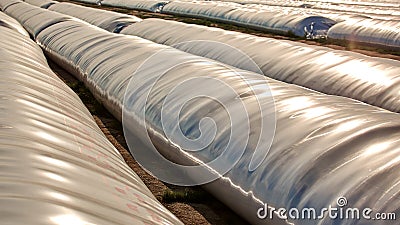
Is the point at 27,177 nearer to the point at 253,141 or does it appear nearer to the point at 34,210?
the point at 34,210

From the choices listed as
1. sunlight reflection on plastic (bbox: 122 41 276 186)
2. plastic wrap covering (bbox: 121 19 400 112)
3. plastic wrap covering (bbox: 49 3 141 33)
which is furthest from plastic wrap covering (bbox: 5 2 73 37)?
sunlight reflection on plastic (bbox: 122 41 276 186)

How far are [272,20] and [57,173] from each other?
19.5 meters

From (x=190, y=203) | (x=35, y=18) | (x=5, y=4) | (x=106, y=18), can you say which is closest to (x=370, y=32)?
(x=106, y=18)

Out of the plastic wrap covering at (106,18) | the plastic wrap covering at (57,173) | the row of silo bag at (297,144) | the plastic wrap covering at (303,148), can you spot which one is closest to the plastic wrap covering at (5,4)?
the plastic wrap covering at (106,18)

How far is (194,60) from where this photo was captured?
25.1 feet

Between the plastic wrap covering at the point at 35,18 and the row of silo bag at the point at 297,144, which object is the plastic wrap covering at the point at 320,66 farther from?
the plastic wrap covering at the point at 35,18

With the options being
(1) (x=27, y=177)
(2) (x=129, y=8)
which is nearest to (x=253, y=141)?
(1) (x=27, y=177)

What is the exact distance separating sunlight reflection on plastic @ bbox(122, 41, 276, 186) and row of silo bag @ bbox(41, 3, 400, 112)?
1.91m

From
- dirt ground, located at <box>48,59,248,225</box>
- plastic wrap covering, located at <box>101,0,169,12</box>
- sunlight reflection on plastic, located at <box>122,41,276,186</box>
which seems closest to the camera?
sunlight reflection on plastic, located at <box>122,41,276,186</box>

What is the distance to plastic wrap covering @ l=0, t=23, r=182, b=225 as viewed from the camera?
2.53m

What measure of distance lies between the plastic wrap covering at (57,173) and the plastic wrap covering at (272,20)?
1608 cm

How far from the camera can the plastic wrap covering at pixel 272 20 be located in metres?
20.0

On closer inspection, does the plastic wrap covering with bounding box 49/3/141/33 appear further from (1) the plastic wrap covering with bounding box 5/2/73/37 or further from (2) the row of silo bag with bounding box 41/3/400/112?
(2) the row of silo bag with bounding box 41/3/400/112

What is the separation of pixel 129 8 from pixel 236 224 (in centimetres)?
3118
